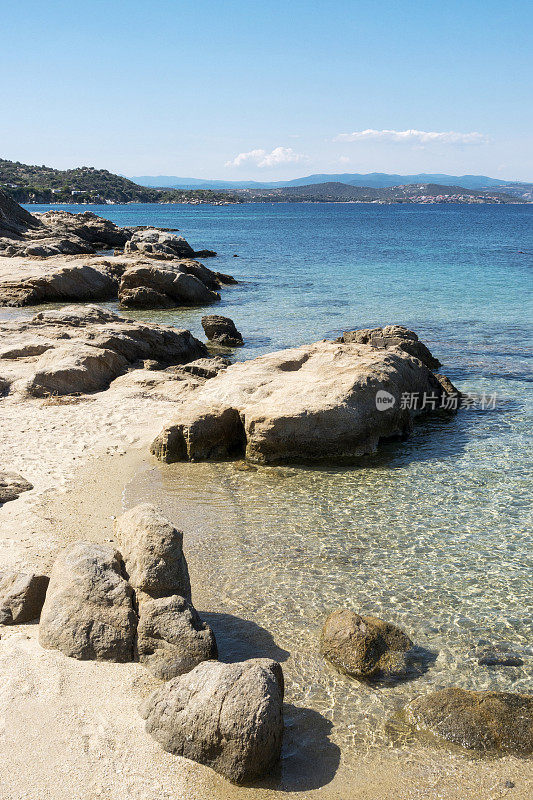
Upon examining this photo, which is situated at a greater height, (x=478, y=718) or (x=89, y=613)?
(x=89, y=613)

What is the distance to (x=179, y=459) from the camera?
12000 millimetres

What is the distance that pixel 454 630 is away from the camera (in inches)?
287

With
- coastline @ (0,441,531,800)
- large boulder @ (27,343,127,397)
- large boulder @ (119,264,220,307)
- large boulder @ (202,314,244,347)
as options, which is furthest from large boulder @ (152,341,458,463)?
large boulder @ (119,264,220,307)

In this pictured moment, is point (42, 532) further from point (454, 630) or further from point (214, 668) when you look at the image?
point (454, 630)

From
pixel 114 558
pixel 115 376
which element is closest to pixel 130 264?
pixel 115 376

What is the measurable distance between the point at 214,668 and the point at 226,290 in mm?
30467

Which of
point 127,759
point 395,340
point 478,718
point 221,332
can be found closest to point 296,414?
point 395,340

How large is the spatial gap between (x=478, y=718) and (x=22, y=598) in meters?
4.49

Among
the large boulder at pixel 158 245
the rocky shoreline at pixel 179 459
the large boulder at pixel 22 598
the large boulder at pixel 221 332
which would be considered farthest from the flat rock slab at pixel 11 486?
the large boulder at pixel 158 245

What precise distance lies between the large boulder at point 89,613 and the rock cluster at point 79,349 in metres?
9.30

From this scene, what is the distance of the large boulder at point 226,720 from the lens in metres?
5.11

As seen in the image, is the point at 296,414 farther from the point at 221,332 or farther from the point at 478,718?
the point at 221,332

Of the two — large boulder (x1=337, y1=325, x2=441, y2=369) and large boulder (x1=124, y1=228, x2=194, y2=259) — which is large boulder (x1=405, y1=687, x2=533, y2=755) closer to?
large boulder (x1=337, y1=325, x2=441, y2=369)

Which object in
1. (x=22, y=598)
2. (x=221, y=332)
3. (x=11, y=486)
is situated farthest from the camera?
(x=221, y=332)
